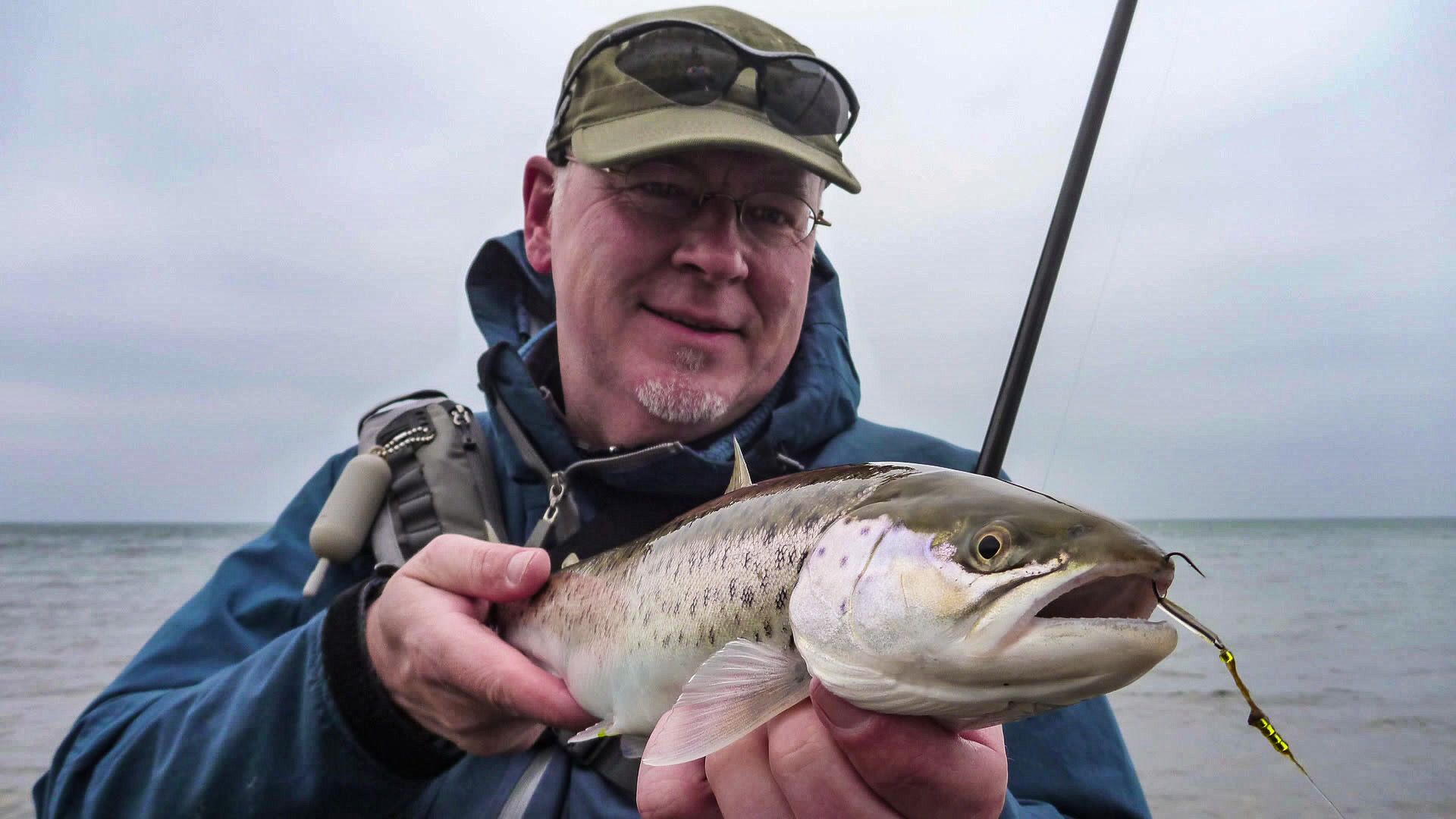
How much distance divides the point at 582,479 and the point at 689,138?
1210 mm

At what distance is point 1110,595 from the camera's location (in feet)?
3.90

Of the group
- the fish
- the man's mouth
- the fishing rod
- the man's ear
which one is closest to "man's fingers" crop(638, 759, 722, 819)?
the fish

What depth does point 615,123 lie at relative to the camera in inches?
114

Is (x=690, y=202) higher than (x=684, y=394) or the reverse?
higher

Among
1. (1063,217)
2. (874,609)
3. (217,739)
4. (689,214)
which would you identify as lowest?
(217,739)

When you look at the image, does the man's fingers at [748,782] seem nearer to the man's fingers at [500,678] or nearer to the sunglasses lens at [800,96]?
the man's fingers at [500,678]

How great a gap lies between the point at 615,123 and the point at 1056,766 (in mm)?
2490

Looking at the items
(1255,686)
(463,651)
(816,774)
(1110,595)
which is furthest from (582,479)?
(1255,686)

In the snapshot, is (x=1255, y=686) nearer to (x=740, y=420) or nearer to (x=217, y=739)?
(x=740, y=420)

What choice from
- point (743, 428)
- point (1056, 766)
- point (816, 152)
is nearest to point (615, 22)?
point (816, 152)

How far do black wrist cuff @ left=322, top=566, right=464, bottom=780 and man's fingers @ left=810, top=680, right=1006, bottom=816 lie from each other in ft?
3.99

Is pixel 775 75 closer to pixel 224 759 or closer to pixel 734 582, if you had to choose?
pixel 734 582

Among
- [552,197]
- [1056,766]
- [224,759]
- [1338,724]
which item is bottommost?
[1338,724]

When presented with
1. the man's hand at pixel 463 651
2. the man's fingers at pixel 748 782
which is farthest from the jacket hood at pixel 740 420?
the man's fingers at pixel 748 782
